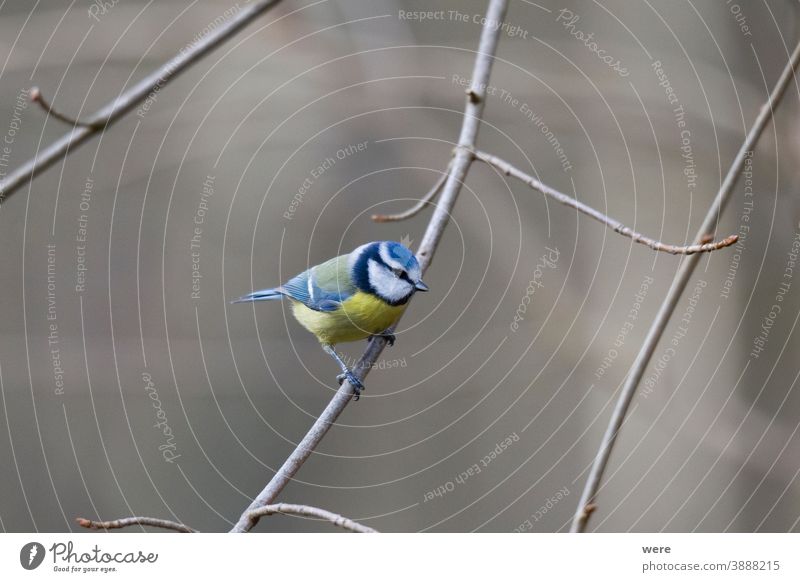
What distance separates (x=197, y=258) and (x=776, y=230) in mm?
1113

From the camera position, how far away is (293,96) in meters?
1.50

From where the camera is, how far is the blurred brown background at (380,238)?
1309mm

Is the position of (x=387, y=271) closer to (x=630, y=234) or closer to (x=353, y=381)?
(x=353, y=381)

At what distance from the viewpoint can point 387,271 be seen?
50.7 inches

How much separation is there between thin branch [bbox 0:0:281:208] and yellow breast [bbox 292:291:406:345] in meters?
0.48

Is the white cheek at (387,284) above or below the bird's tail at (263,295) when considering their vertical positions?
above

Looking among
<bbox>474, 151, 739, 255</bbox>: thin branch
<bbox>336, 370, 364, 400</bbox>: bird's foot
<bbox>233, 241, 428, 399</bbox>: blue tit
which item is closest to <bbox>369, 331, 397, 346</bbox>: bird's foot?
<bbox>233, 241, 428, 399</bbox>: blue tit

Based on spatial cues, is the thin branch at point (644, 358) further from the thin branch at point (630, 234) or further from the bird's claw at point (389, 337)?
the bird's claw at point (389, 337)

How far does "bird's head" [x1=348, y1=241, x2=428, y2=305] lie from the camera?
49.1 inches

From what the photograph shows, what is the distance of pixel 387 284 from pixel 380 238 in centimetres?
9

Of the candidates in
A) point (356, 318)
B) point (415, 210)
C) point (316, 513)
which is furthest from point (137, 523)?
point (415, 210)

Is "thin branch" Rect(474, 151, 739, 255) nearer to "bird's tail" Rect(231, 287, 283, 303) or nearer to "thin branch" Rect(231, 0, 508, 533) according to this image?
"thin branch" Rect(231, 0, 508, 533)

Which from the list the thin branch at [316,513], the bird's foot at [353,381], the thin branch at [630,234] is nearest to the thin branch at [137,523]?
the thin branch at [316,513]
